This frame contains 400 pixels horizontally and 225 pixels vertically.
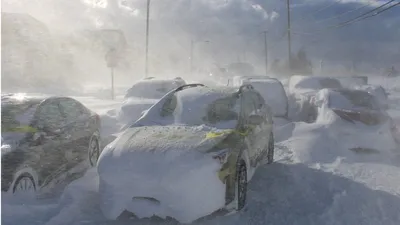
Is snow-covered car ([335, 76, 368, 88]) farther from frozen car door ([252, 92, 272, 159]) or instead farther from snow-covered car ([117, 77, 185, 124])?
frozen car door ([252, 92, 272, 159])

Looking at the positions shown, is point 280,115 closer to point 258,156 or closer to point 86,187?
point 258,156

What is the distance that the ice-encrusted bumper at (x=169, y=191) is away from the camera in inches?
171

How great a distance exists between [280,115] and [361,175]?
4.94m

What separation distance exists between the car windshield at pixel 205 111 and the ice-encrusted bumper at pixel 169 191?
1.32m

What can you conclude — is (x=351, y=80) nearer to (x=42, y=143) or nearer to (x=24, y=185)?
(x=42, y=143)

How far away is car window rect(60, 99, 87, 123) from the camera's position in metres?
6.44

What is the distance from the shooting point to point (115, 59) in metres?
32.0

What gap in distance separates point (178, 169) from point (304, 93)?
9398 millimetres

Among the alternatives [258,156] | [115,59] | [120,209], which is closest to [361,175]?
[258,156]

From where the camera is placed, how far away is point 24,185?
4953 mm

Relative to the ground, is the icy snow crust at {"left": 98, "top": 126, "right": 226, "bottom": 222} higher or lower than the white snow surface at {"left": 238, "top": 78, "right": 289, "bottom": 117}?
lower

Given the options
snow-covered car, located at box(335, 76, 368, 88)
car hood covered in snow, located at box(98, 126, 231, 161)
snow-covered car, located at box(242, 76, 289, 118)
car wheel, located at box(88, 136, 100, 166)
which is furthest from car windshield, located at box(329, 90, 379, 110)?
snow-covered car, located at box(335, 76, 368, 88)

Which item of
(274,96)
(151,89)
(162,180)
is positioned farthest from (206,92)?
(151,89)

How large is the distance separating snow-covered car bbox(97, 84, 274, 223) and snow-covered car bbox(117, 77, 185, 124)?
19.7ft
